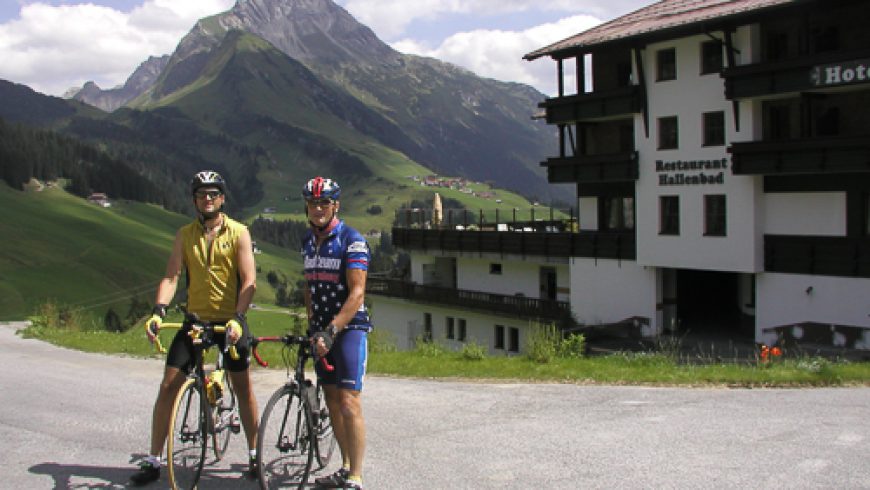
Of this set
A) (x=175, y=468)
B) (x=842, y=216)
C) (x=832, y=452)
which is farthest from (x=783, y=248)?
(x=175, y=468)

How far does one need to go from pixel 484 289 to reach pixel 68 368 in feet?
114

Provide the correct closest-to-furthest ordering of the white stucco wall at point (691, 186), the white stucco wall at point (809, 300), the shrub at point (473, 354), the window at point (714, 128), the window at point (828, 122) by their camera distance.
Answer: the shrub at point (473, 354), the white stucco wall at point (809, 300), the window at point (828, 122), the white stucco wall at point (691, 186), the window at point (714, 128)

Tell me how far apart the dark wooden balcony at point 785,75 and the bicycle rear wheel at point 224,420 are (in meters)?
28.9

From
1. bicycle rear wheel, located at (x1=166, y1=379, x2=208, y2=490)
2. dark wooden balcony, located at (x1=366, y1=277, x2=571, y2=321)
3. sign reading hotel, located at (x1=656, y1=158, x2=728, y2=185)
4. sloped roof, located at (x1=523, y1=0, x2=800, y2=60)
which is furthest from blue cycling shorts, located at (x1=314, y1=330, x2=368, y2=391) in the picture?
dark wooden balcony, located at (x1=366, y1=277, x2=571, y2=321)

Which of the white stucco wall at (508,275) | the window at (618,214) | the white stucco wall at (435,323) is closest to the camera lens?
the window at (618,214)

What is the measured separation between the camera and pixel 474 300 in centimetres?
4756

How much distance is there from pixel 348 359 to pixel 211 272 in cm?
180

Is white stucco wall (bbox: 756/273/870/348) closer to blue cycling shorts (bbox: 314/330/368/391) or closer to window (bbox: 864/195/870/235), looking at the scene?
window (bbox: 864/195/870/235)

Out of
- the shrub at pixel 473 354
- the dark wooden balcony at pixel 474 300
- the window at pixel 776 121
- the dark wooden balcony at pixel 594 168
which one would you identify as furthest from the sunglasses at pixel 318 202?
the dark wooden balcony at pixel 474 300

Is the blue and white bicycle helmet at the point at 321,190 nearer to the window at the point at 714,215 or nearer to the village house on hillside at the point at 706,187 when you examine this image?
the village house on hillside at the point at 706,187

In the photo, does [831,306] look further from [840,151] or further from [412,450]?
[412,450]

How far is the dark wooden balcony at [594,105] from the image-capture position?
4038cm

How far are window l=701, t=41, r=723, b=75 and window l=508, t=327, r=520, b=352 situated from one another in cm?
1677

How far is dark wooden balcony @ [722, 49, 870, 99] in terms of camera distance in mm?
31267
